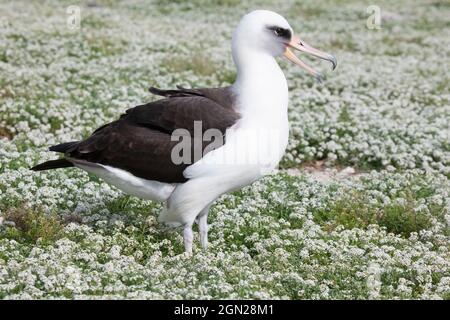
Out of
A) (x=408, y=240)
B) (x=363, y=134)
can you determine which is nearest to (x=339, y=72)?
(x=363, y=134)

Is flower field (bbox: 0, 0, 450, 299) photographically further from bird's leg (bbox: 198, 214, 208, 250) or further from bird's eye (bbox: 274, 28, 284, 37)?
bird's eye (bbox: 274, 28, 284, 37)

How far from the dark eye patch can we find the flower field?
7.71 ft

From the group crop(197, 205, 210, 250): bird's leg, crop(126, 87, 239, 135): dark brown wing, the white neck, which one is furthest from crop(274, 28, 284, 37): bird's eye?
crop(197, 205, 210, 250): bird's leg

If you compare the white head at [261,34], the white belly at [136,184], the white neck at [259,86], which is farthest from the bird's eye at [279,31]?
the white belly at [136,184]

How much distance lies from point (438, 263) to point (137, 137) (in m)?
3.61

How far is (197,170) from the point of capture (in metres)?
8.52

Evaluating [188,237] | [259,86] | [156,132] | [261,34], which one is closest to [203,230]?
[188,237]

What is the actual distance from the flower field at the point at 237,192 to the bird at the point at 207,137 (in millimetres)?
727

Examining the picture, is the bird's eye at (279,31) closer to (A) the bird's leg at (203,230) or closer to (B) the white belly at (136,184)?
(B) the white belly at (136,184)

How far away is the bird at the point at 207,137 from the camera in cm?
843

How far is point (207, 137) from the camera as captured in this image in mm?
8461

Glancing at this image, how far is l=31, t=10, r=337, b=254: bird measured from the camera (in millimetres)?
8430

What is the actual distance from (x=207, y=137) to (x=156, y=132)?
77 cm

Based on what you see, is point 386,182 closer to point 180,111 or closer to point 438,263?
point 438,263
